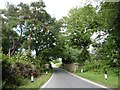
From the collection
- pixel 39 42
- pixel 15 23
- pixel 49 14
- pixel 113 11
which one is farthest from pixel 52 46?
pixel 113 11

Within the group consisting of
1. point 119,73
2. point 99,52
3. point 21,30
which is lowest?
point 119,73

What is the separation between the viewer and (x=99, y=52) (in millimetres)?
47562

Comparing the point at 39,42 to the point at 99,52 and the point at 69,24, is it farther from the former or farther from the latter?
the point at 99,52

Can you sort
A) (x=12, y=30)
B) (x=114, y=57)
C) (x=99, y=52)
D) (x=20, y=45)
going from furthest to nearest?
(x=20, y=45) → (x=12, y=30) → (x=99, y=52) → (x=114, y=57)

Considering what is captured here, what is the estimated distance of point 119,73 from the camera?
32.6 metres

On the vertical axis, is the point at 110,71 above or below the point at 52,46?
below

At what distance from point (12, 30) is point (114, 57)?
3278cm

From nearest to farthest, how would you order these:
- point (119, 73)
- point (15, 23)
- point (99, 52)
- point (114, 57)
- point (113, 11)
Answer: point (113, 11), point (119, 73), point (114, 57), point (99, 52), point (15, 23)

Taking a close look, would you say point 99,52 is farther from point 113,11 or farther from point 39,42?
point 113,11

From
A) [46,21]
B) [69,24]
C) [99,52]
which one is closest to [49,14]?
[46,21]

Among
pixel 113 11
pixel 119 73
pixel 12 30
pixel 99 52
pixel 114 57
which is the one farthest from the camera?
pixel 12 30

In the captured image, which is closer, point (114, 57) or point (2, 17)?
point (114, 57)

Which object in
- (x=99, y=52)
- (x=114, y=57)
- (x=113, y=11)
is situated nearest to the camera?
(x=113, y=11)

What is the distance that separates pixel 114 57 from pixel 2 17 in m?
34.1
